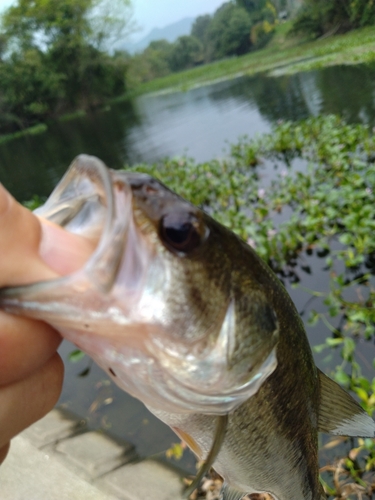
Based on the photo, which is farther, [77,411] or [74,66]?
[74,66]

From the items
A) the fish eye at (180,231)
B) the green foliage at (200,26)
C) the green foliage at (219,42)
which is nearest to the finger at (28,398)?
the fish eye at (180,231)

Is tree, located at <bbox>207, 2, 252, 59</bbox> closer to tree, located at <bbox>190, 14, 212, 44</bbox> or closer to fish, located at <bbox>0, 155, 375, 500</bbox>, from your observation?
tree, located at <bbox>190, 14, 212, 44</bbox>

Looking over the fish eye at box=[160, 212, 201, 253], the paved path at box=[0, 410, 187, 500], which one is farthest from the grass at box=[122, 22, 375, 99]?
the fish eye at box=[160, 212, 201, 253]

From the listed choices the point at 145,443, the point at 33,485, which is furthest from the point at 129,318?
the point at 145,443

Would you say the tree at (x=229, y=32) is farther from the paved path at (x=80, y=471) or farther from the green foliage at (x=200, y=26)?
the paved path at (x=80, y=471)

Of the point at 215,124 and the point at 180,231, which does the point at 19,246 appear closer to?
the point at 180,231

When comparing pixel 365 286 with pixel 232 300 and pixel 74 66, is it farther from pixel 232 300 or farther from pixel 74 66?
pixel 74 66
